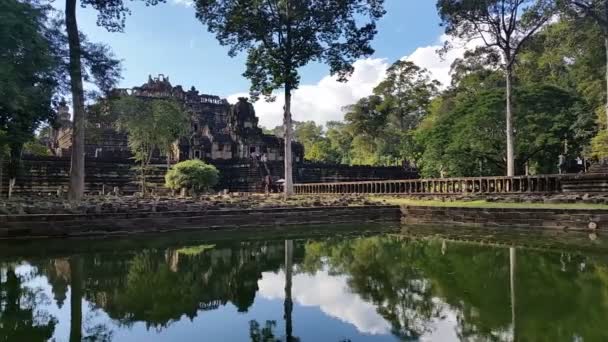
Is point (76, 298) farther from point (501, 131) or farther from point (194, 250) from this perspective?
point (501, 131)

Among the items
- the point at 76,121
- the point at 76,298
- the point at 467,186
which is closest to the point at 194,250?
the point at 76,298

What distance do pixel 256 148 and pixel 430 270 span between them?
3574 centimetres

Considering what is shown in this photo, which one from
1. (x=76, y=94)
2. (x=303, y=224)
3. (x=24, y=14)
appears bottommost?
(x=303, y=224)

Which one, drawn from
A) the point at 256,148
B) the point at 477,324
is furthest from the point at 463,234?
the point at 256,148

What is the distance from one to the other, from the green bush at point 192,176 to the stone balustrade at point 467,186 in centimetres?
829

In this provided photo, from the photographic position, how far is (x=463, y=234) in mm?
13047

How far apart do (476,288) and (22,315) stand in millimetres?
5513

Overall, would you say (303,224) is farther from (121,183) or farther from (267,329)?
(121,183)

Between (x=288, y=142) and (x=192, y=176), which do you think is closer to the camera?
(x=288, y=142)

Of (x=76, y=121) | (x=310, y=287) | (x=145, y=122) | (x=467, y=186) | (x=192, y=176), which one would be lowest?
(x=310, y=287)

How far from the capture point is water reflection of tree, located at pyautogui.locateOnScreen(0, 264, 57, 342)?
4660mm

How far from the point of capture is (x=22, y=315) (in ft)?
17.6

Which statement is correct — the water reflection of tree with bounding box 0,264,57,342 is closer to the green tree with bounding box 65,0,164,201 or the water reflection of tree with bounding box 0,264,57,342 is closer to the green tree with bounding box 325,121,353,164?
the green tree with bounding box 65,0,164,201

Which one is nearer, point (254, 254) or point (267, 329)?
point (267, 329)
